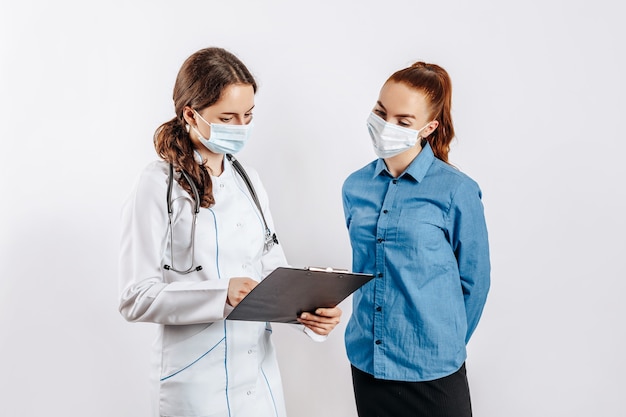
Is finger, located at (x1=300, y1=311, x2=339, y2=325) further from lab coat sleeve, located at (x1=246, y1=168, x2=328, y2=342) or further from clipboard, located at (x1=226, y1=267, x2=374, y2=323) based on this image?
lab coat sleeve, located at (x1=246, y1=168, x2=328, y2=342)

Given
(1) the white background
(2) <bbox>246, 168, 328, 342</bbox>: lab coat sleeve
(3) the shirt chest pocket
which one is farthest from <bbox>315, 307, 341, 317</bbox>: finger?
(1) the white background

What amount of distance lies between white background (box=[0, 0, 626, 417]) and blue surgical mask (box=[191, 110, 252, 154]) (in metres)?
0.66

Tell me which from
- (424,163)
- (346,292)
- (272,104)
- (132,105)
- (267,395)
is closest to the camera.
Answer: (346,292)

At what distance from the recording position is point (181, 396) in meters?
1.48

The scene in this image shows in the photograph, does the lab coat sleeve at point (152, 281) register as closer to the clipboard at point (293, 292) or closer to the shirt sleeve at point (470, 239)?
the clipboard at point (293, 292)

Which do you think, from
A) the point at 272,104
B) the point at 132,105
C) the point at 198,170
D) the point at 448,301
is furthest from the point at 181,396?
the point at 132,105

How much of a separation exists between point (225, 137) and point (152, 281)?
391 mm

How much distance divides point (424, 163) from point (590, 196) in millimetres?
609

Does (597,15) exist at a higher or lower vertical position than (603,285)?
higher

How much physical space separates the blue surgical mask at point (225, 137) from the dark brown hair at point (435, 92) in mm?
436

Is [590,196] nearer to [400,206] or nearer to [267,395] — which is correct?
[400,206]

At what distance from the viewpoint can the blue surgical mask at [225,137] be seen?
1.56 m

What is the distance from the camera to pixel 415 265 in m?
1.63

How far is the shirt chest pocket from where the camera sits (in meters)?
1.64
